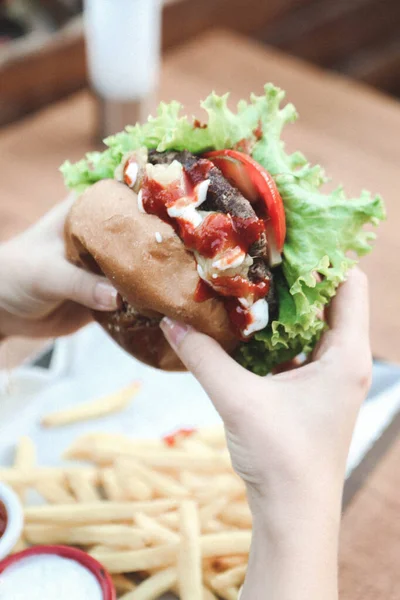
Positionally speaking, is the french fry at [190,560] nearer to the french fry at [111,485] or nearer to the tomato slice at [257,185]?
the french fry at [111,485]

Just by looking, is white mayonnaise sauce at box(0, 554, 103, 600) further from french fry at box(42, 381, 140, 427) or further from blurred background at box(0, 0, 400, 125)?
blurred background at box(0, 0, 400, 125)

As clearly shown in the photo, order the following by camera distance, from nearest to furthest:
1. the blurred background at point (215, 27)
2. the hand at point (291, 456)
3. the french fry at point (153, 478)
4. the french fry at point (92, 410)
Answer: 1. the hand at point (291, 456)
2. the french fry at point (153, 478)
3. the french fry at point (92, 410)
4. the blurred background at point (215, 27)

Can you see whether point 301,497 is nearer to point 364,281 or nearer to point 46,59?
point 364,281

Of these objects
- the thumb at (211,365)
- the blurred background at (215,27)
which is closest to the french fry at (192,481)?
the thumb at (211,365)

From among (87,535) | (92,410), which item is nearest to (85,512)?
(87,535)

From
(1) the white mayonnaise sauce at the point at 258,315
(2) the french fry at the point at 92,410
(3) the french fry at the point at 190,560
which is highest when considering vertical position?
(1) the white mayonnaise sauce at the point at 258,315

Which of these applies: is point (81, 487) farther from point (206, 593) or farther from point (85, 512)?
point (206, 593)

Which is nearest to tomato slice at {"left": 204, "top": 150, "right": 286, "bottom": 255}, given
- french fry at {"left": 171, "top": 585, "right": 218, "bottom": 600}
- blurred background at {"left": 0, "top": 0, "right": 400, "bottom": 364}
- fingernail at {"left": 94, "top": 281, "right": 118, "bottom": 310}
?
fingernail at {"left": 94, "top": 281, "right": 118, "bottom": 310}
